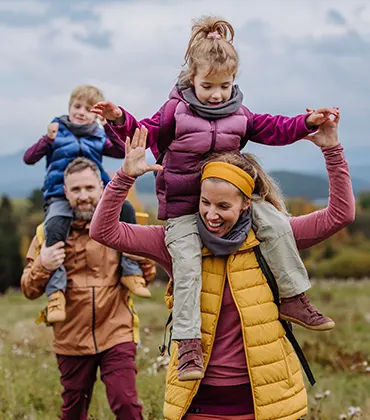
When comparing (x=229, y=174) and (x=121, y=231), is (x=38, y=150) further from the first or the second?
(x=229, y=174)

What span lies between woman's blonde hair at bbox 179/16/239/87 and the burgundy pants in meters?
2.43

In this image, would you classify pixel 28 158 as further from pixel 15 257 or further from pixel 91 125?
pixel 15 257

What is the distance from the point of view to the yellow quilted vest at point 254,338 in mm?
4355

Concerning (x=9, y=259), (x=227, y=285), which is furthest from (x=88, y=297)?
(x=9, y=259)

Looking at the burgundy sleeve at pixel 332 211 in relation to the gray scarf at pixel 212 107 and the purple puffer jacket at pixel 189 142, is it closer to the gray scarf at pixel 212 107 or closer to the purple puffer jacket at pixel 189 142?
the purple puffer jacket at pixel 189 142

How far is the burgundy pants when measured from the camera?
242 inches

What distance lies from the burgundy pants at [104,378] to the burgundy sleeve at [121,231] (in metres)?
1.77

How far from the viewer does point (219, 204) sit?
14.3ft

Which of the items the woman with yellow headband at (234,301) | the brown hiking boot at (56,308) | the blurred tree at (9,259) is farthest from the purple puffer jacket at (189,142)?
the blurred tree at (9,259)

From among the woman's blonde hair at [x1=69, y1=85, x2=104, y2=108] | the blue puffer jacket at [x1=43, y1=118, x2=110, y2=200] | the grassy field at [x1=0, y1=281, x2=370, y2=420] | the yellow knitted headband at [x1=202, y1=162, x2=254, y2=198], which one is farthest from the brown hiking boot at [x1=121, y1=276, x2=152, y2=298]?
the yellow knitted headband at [x1=202, y1=162, x2=254, y2=198]

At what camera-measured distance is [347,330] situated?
13.3 m

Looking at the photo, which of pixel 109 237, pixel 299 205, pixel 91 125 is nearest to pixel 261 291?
pixel 109 237

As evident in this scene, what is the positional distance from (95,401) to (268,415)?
3.63m

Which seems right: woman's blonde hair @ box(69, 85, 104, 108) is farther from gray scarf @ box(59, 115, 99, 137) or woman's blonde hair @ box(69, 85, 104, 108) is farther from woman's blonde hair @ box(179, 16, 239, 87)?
woman's blonde hair @ box(179, 16, 239, 87)
